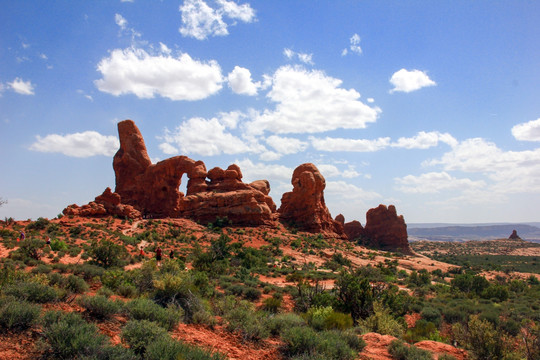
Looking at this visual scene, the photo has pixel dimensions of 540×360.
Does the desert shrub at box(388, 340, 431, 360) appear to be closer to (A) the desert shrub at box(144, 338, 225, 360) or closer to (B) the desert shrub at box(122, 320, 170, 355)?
(A) the desert shrub at box(144, 338, 225, 360)

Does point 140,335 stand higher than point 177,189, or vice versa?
point 177,189

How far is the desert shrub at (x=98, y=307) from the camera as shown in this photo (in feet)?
25.3

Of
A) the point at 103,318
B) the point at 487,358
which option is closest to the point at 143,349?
the point at 103,318

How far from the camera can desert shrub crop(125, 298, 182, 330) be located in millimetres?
7801

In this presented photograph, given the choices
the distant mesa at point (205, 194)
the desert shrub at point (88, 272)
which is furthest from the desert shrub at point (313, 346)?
the distant mesa at point (205, 194)

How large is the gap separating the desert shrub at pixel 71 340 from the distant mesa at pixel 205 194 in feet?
119

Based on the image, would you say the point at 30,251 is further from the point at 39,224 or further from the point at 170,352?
the point at 170,352

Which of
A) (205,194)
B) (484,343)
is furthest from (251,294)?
(205,194)

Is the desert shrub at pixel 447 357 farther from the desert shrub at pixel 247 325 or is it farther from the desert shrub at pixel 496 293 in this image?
the desert shrub at pixel 496 293

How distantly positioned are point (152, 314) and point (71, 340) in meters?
2.37

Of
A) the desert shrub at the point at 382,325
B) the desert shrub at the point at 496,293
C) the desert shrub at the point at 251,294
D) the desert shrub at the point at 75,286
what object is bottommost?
the desert shrub at the point at 496,293

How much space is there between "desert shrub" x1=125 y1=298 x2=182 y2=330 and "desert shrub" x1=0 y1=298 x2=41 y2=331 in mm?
1963

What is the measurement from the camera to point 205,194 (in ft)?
154

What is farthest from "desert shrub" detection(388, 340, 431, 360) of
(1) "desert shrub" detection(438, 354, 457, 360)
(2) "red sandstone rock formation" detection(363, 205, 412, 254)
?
(2) "red sandstone rock formation" detection(363, 205, 412, 254)
